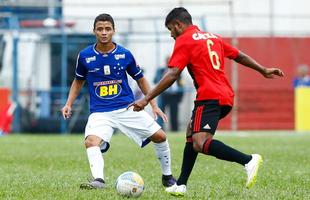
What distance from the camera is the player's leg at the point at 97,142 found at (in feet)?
29.1

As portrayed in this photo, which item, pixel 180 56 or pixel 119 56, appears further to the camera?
pixel 119 56

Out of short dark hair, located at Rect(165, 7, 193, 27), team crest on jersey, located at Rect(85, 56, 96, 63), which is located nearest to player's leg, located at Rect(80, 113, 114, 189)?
team crest on jersey, located at Rect(85, 56, 96, 63)

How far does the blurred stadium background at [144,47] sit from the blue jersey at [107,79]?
15045mm

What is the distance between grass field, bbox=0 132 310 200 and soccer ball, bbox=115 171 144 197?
96 millimetres

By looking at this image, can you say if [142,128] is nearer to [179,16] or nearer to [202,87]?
[202,87]

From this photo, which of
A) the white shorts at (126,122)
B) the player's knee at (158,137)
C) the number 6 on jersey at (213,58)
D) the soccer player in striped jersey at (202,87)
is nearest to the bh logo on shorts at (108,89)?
the white shorts at (126,122)

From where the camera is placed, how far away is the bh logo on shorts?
9.30m

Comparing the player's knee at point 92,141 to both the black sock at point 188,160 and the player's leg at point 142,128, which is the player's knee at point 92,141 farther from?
the black sock at point 188,160

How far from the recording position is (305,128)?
25766mm

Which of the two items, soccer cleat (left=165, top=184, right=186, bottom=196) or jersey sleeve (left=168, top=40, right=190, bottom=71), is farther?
soccer cleat (left=165, top=184, right=186, bottom=196)

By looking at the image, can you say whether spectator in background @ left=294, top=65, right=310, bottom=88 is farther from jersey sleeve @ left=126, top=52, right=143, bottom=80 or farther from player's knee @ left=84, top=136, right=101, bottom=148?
player's knee @ left=84, top=136, right=101, bottom=148

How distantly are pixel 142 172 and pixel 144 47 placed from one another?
15.3 metres

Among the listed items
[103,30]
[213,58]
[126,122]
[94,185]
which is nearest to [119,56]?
[103,30]

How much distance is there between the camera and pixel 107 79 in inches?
367
